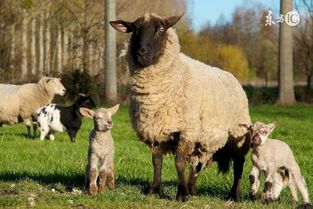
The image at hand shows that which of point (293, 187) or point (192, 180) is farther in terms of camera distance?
point (192, 180)

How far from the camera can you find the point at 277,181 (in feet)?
28.6

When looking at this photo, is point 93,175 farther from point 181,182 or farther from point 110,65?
point 110,65

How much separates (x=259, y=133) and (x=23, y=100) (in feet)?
37.8

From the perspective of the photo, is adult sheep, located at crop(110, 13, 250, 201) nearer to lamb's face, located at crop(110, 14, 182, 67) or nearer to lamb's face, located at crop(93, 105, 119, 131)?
lamb's face, located at crop(110, 14, 182, 67)

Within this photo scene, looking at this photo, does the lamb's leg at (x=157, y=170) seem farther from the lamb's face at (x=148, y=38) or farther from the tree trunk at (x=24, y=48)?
the tree trunk at (x=24, y=48)

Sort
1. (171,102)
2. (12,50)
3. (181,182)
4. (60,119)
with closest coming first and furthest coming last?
(171,102) < (181,182) < (60,119) < (12,50)

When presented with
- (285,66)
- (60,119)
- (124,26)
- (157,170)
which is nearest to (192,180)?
(157,170)

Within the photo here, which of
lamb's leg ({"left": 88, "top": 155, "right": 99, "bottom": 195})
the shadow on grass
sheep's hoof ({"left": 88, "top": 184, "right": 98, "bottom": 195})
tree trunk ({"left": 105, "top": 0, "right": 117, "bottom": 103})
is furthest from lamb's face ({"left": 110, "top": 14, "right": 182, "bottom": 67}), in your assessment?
tree trunk ({"left": 105, "top": 0, "right": 117, "bottom": 103})

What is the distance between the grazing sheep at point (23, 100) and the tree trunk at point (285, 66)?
18331 mm

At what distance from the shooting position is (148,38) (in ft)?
27.8

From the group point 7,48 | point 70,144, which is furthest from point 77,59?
point 70,144

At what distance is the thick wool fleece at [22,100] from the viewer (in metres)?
18.7

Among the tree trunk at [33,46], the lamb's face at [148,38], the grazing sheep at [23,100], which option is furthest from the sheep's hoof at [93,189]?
the tree trunk at [33,46]

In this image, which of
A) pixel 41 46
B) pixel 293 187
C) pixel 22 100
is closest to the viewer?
pixel 293 187
